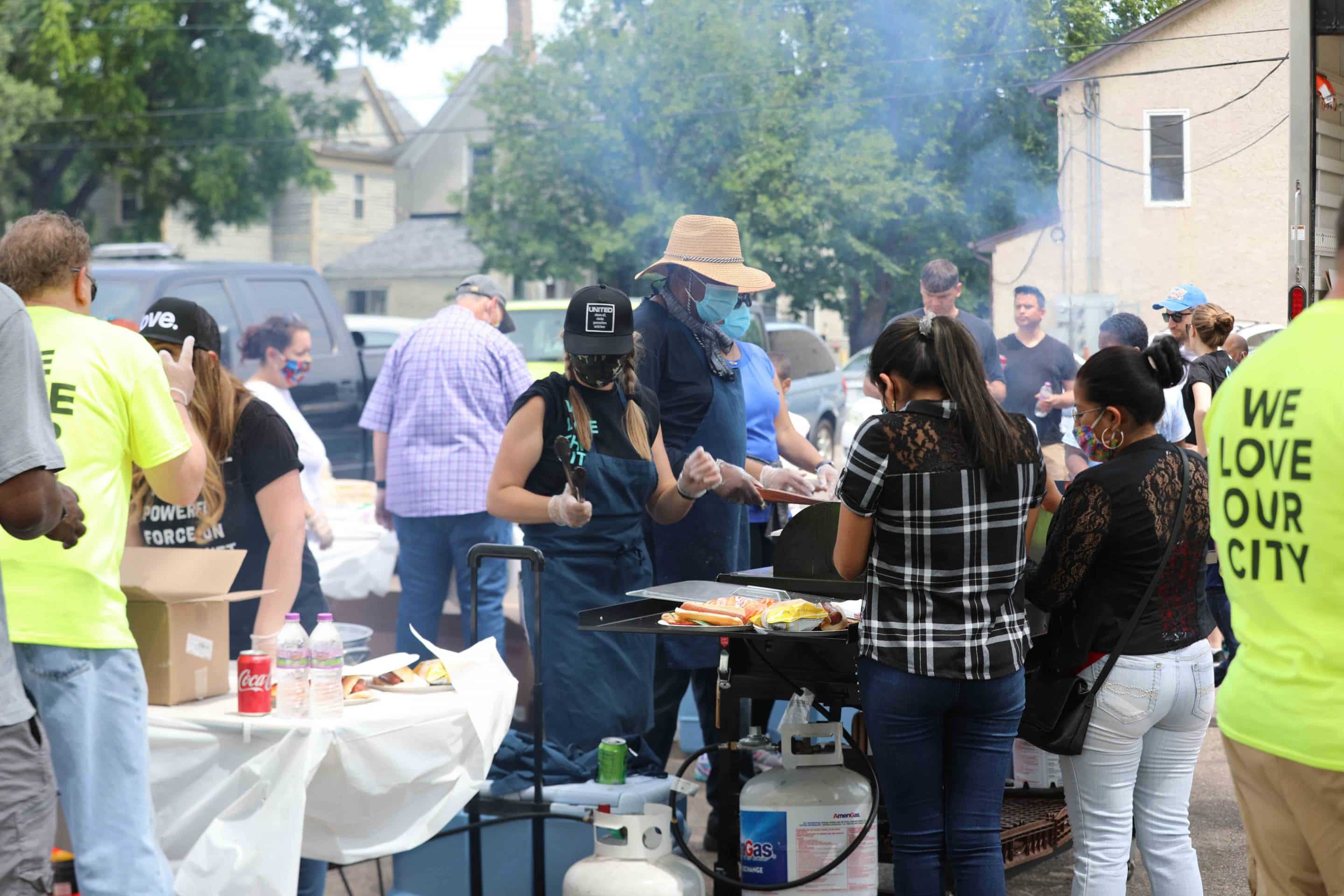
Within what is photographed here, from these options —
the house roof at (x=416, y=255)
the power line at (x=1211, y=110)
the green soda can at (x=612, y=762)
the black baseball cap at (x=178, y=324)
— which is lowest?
the green soda can at (x=612, y=762)

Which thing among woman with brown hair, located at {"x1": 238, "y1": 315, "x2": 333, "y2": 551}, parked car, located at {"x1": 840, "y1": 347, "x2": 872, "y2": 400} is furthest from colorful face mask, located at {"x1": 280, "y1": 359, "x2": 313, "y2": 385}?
parked car, located at {"x1": 840, "y1": 347, "x2": 872, "y2": 400}

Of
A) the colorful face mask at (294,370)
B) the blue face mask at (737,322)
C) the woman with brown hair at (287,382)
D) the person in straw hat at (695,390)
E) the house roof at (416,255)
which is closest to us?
the person in straw hat at (695,390)

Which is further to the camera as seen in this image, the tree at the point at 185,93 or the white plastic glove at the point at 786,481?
the tree at the point at 185,93

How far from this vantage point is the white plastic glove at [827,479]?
15.6ft

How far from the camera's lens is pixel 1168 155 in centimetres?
517

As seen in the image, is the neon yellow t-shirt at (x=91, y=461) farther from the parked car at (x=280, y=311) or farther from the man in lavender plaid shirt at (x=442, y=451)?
the parked car at (x=280, y=311)

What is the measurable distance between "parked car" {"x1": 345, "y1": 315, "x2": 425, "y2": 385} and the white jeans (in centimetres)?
584

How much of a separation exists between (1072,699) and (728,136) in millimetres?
5784

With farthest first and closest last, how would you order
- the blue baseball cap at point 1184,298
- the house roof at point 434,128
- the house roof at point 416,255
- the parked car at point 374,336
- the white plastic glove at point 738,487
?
the house roof at point 434,128
the house roof at point 416,255
the parked car at point 374,336
the blue baseball cap at point 1184,298
the white plastic glove at point 738,487

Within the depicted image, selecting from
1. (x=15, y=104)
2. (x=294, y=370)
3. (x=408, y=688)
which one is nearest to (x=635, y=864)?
(x=408, y=688)

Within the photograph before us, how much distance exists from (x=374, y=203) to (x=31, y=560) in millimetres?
38780

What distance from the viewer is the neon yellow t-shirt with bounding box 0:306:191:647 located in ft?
9.29

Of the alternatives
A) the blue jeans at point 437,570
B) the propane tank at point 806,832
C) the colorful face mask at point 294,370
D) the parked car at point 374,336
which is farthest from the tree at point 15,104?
the propane tank at point 806,832

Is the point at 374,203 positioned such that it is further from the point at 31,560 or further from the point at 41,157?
the point at 31,560
